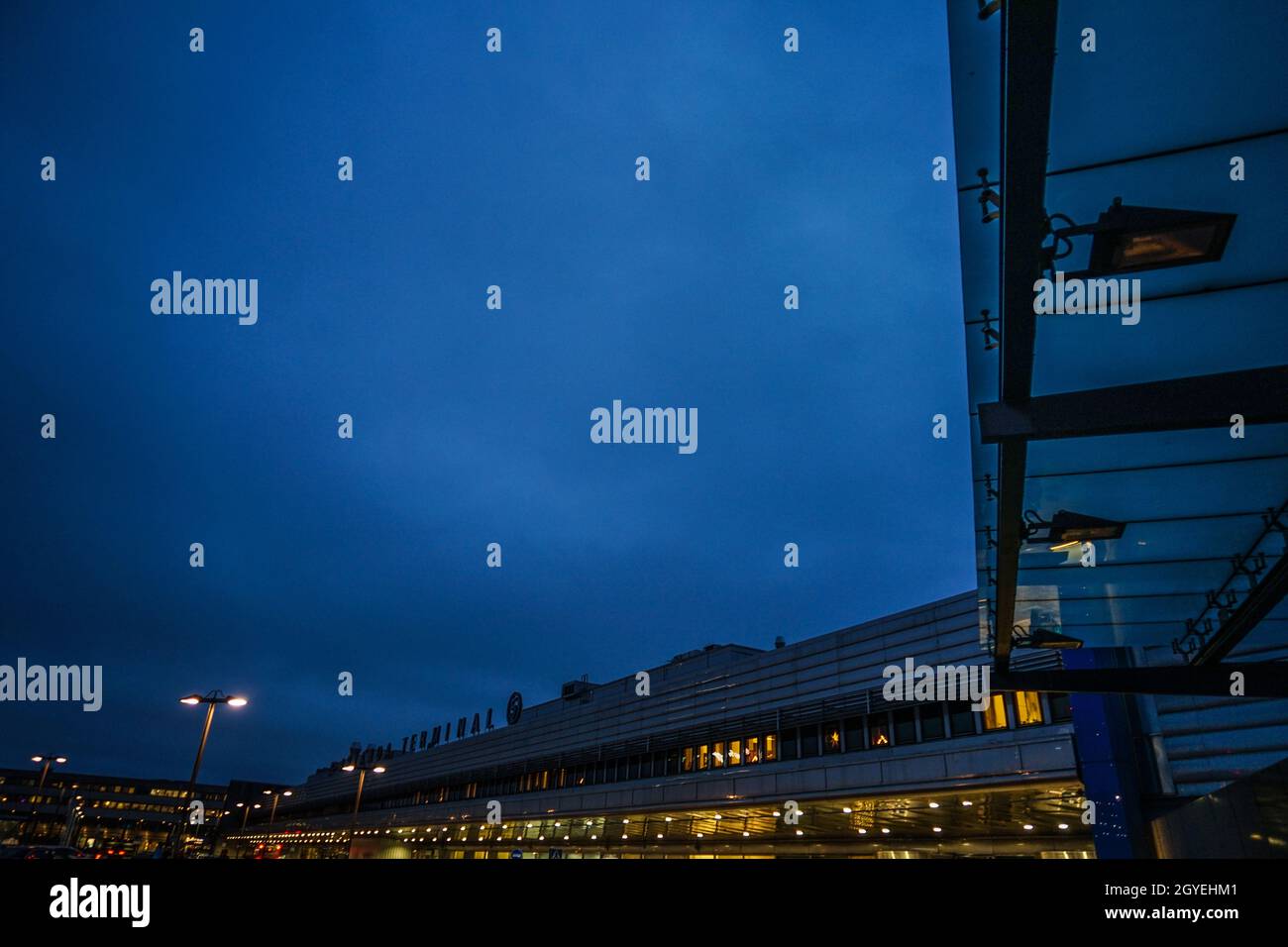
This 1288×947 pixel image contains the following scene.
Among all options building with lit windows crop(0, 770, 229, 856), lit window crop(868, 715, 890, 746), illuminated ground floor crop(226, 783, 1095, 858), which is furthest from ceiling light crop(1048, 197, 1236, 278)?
building with lit windows crop(0, 770, 229, 856)

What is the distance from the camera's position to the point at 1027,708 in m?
20.8

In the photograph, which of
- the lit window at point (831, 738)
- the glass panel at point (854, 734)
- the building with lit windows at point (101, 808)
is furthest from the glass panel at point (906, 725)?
the building with lit windows at point (101, 808)

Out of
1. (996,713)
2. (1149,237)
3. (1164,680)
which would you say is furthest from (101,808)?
(1149,237)

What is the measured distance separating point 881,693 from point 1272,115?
2381cm

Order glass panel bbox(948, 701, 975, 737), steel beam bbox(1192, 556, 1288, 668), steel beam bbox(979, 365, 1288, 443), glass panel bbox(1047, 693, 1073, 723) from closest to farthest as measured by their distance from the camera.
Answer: steel beam bbox(979, 365, 1288, 443) → steel beam bbox(1192, 556, 1288, 668) → glass panel bbox(1047, 693, 1073, 723) → glass panel bbox(948, 701, 975, 737)

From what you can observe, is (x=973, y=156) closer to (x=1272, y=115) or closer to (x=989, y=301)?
(x=989, y=301)

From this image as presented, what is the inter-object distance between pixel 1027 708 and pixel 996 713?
95 centimetres

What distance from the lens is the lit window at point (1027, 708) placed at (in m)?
20.6

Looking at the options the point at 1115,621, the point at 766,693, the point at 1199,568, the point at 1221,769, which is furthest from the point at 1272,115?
the point at 766,693

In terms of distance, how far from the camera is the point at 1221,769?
18.0m

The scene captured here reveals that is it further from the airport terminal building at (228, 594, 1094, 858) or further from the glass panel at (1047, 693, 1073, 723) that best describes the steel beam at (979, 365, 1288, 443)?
the airport terminal building at (228, 594, 1094, 858)

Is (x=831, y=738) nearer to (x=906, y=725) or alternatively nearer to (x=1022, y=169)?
(x=906, y=725)

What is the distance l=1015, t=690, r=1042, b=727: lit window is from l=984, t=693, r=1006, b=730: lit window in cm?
41

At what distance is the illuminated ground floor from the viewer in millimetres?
22047
